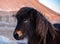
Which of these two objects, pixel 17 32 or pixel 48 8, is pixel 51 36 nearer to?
pixel 17 32

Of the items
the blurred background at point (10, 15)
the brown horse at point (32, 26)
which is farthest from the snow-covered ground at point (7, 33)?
the brown horse at point (32, 26)

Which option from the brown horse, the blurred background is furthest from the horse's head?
the blurred background

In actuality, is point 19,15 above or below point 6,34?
above

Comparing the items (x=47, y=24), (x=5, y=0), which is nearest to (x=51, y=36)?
(x=47, y=24)

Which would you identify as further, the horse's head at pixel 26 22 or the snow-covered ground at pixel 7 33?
A: the snow-covered ground at pixel 7 33

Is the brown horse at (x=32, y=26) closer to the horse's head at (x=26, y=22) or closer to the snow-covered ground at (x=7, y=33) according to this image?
the horse's head at (x=26, y=22)

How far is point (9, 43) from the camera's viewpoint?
4.92 feet

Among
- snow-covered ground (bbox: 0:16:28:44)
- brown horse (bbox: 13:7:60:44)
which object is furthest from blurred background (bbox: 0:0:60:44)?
brown horse (bbox: 13:7:60:44)

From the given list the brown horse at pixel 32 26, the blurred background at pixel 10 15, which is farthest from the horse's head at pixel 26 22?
the blurred background at pixel 10 15

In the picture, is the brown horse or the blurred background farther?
the blurred background

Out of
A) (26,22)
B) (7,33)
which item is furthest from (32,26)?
(7,33)

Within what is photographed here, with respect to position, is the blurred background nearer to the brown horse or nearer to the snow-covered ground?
the snow-covered ground

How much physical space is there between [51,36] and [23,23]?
7.9 inches

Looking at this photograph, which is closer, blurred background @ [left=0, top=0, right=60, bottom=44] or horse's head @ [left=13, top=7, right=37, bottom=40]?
horse's head @ [left=13, top=7, right=37, bottom=40]
